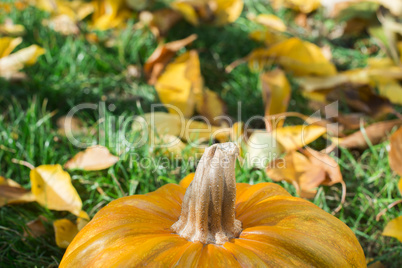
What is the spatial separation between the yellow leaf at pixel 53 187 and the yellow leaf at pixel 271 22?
1861 millimetres

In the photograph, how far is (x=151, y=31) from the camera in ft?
9.76

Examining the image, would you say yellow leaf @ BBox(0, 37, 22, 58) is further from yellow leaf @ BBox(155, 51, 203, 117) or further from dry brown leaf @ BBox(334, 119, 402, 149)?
dry brown leaf @ BBox(334, 119, 402, 149)

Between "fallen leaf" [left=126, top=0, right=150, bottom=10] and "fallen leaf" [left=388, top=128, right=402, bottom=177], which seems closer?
"fallen leaf" [left=388, top=128, right=402, bottom=177]

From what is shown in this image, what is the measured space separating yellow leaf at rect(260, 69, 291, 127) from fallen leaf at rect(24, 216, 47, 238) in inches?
44.4

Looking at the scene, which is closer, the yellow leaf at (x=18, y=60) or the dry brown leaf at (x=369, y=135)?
the dry brown leaf at (x=369, y=135)

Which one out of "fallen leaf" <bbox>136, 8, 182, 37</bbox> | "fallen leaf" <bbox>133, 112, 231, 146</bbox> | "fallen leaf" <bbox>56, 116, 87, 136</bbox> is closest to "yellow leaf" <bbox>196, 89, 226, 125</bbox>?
"fallen leaf" <bbox>133, 112, 231, 146</bbox>

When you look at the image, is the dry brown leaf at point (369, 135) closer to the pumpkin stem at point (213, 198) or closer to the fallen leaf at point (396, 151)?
the fallen leaf at point (396, 151)

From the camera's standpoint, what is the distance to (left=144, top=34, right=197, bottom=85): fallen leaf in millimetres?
2568

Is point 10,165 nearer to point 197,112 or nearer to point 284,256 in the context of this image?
point 197,112

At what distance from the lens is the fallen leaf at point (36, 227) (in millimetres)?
1630

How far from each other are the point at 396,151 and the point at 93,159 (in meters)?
1.21

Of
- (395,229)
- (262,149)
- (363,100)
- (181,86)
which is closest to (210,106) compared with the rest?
(181,86)

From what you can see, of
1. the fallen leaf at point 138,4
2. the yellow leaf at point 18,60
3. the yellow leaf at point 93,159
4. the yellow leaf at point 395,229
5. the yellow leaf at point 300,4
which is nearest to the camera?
the yellow leaf at point 395,229

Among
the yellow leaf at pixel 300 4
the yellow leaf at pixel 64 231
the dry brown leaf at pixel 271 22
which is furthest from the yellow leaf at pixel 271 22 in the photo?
the yellow leaf at pixel 64 231
